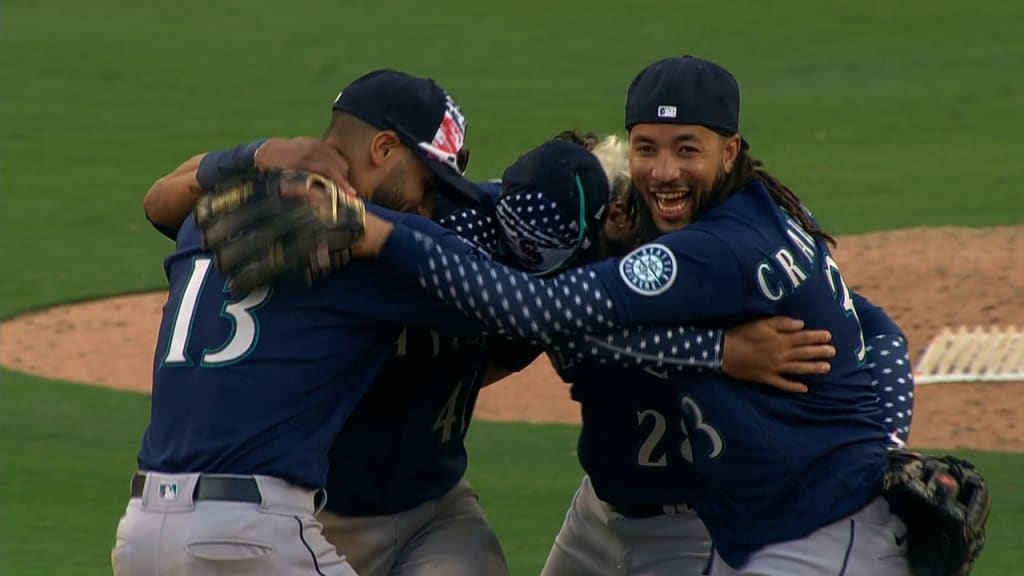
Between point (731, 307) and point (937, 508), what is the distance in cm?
65

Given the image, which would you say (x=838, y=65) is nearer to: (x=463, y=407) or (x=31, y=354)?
(x=31, y=354)

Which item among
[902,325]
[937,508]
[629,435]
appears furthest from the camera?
[902,325]

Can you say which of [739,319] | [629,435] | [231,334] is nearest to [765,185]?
[739,319]

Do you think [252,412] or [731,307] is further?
[731,307]

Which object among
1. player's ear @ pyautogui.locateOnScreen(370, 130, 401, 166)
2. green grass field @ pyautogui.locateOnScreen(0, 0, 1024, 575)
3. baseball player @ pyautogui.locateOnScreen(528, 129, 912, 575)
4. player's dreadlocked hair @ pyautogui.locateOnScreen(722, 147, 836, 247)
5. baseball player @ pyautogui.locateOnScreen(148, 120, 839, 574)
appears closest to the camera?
player's ear @ pyautogui.locateOnScreen(370, 130, 401, 166)

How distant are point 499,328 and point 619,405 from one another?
0.72 m

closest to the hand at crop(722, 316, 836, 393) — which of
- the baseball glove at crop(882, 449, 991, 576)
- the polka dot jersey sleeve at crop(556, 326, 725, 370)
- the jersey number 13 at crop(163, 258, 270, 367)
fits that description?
the polka dot jersey sleeve at crop(556, 326, 725, 370)

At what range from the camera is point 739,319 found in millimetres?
4301

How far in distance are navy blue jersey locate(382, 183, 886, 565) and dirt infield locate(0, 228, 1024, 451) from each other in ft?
→ 13.7

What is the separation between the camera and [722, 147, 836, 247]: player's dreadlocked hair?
4484 millimetres

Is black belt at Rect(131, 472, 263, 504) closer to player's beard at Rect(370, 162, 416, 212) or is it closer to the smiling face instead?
player's beard at Rect(370, 162, 416, 212)

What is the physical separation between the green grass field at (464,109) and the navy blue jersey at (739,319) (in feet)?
8.53

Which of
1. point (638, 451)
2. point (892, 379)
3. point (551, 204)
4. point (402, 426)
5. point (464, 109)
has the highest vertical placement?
point (551, 204)

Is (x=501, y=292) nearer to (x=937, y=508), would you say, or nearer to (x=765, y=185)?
(x=765, y=185)
